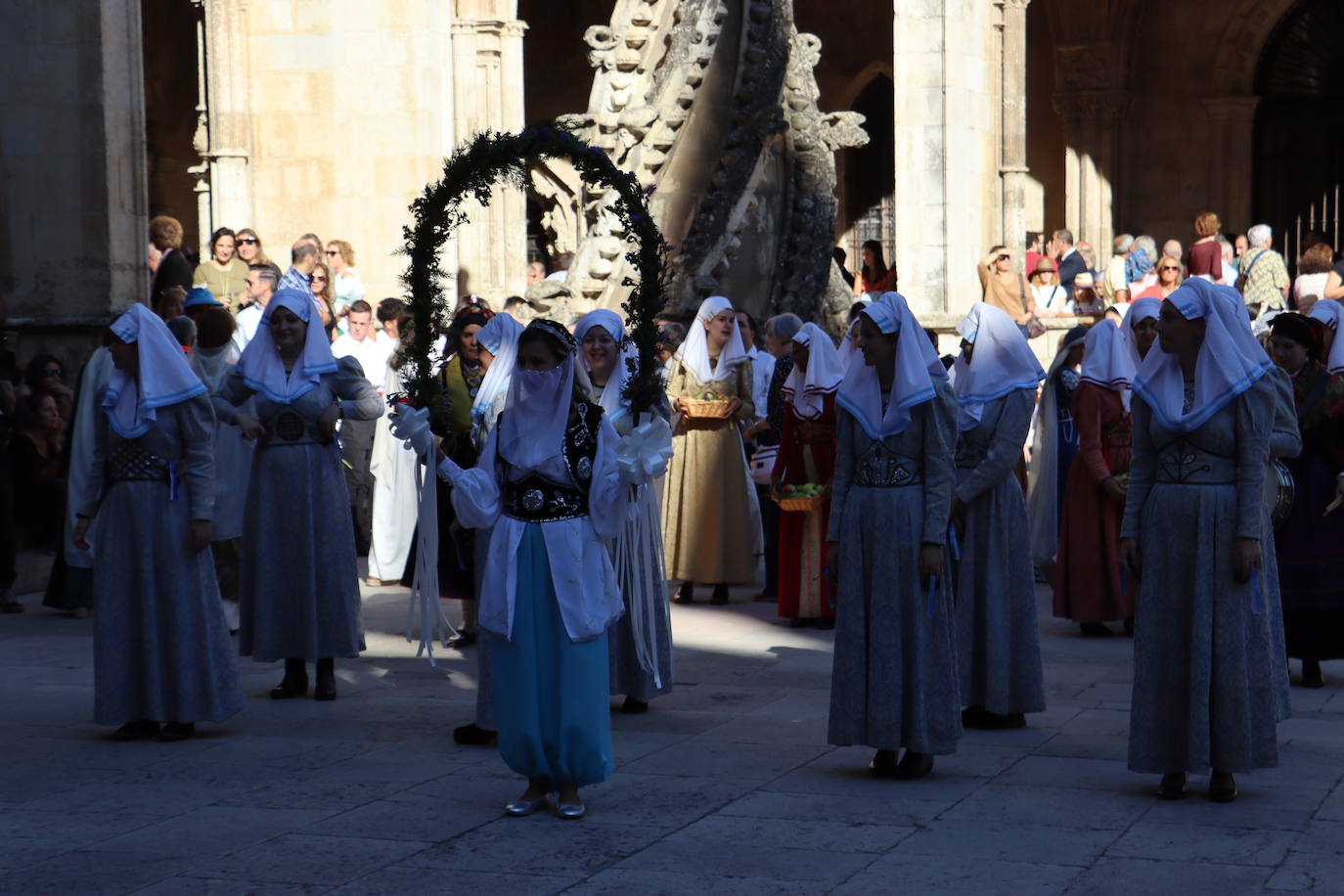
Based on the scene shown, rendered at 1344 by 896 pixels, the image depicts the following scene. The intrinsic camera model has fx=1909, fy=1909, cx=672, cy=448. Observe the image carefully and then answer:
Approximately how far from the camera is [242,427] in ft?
25.9

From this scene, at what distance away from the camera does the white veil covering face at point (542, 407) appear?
A: 594cm

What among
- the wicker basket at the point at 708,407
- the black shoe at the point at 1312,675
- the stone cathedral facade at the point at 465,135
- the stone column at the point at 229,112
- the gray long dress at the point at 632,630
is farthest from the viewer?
the stone column at the point at 229,112

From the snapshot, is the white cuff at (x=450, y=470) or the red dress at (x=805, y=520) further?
the red dress at (x=805, y=520)

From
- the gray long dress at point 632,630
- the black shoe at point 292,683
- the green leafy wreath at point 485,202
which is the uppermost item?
the green leafy wreath at point 485,202

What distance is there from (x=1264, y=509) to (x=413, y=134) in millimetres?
9644

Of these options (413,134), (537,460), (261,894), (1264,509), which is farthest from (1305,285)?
(261,894)

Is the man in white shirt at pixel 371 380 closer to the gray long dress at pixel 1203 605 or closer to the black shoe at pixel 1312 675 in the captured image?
the black shoe at pixel 1312 675

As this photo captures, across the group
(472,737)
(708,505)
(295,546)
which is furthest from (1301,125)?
(472,737)

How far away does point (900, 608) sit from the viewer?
21.0 ft

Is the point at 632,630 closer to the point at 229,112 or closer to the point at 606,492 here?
the point at 606,492

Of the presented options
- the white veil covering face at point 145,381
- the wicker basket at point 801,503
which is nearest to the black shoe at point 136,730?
the white veil covering face at point 145,381

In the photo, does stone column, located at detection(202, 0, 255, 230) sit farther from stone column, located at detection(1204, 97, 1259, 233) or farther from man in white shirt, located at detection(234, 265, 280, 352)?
stone column, located at detection(1204, 97, 1259, 233)

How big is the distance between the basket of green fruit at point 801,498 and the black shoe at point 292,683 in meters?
2.91

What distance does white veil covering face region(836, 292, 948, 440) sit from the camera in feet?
21.0
